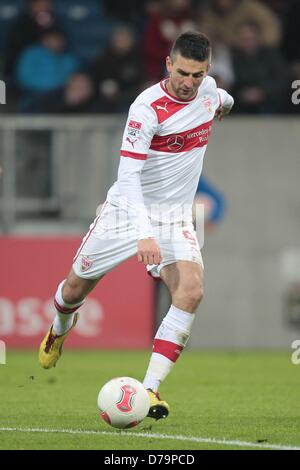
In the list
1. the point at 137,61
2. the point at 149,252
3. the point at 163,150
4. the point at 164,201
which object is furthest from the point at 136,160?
the point at 137,61

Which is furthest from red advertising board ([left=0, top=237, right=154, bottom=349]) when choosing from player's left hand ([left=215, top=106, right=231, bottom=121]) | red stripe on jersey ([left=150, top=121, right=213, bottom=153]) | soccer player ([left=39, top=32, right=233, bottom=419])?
red stripe on jersey ([left=150, top=121, right=213, bottom=153])

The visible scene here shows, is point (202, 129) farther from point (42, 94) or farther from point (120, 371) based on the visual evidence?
point (42, 94)

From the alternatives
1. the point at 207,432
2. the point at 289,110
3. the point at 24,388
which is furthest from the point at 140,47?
the point at 207,432

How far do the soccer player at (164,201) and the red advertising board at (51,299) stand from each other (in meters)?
5.27

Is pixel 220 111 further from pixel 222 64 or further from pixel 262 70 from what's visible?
pixel 262 70

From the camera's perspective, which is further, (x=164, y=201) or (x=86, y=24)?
(x=86, y=24)

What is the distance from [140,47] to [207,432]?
9135 millimetres

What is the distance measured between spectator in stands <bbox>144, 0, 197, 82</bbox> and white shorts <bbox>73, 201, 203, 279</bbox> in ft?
23.5

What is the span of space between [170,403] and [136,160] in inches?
81.8

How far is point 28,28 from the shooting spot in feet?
49.0

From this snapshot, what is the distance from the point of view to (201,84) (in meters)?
7.81

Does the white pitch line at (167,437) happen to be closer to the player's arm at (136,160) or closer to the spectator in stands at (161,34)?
the player's arm at (136,160)

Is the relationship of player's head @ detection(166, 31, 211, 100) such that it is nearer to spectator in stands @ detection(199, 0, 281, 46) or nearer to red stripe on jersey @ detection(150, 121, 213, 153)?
red stripe on jersey @ detection(150, 121, 213, 153)

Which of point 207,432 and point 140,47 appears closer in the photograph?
point 207,432
